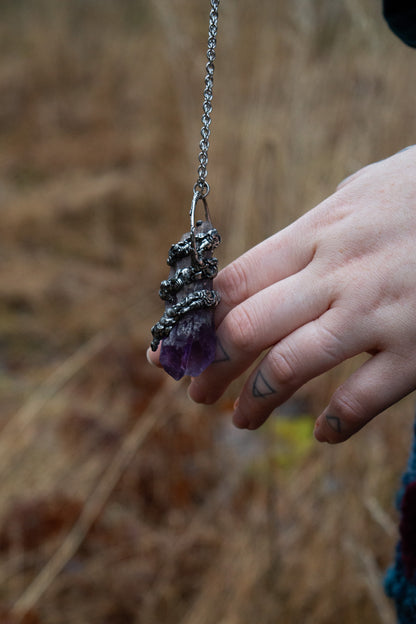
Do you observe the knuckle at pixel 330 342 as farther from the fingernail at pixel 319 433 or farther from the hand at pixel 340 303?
the fingernail at pixel 319 433

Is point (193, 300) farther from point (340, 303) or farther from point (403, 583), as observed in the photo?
point (403, 583)

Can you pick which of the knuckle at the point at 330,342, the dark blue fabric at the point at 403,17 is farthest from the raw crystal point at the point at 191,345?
the dark blue fabric at the point at 403,17

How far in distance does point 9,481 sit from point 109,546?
489mm

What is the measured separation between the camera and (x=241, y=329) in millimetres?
698

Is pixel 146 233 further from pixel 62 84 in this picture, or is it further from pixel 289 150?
pixel 62 84

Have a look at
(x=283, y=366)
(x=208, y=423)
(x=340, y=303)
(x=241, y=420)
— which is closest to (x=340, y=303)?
(x=340, y=303)

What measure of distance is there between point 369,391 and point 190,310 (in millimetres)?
235

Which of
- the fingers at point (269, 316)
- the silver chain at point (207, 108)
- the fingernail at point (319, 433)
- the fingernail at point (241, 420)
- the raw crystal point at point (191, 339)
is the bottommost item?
the fingernail at point (319, 433)

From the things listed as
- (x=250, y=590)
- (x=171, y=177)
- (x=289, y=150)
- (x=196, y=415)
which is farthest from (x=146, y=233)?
(x=250, y=590)

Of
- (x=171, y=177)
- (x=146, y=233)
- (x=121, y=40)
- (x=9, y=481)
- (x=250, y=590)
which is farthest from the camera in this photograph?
(x=121, y=40)

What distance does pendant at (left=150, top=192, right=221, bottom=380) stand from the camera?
0.73 meters

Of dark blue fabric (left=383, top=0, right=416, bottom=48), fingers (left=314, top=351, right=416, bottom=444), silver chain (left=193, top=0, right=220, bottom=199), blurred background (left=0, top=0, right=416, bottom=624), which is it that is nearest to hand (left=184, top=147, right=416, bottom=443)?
fingers (left=314, top=351, right=416, bottom=444)

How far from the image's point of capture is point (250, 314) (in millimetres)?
697

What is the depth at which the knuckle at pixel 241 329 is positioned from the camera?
70 centimetres
